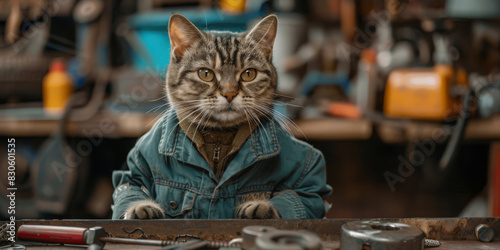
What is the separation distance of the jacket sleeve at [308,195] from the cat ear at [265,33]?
0.38m

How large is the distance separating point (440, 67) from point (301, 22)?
0.55 metres

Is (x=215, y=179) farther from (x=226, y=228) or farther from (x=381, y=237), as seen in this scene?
(x=381, y=237)

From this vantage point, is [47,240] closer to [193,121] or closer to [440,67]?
[193,121]

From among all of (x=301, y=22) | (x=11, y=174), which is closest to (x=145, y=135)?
(x=11, y=174)

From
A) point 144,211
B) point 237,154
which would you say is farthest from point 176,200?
point 237,154

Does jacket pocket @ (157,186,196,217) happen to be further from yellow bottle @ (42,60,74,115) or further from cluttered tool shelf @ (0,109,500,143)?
yellow bottle @ (42,60,74,115)

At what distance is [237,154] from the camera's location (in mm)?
1246

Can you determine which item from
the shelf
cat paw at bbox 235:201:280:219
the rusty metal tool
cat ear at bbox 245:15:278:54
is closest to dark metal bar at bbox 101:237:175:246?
the rusty metal tool

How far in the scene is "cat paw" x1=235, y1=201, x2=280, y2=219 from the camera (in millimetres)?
1193

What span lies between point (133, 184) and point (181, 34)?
1.68 feet

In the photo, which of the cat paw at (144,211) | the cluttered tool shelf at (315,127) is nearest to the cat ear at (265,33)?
the cluttered tool shelf at (315,127)

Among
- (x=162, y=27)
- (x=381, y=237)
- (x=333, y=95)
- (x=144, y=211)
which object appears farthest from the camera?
(x=333, y=95)

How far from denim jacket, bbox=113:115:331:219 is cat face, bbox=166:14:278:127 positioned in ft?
0.26

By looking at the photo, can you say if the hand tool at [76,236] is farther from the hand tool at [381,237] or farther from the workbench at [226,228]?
the hand tool at [381,237]
